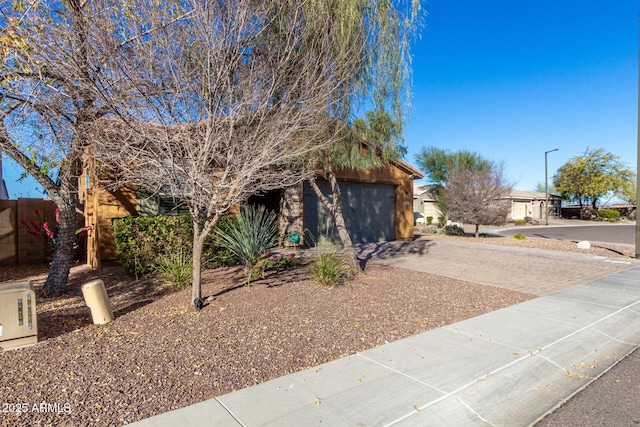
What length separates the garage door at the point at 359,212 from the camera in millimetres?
14156

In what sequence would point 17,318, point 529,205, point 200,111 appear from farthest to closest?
point 529,205 → point 200,111 → point 17,318

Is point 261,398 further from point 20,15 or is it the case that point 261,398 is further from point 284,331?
point 20,15

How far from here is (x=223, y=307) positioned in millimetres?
5938

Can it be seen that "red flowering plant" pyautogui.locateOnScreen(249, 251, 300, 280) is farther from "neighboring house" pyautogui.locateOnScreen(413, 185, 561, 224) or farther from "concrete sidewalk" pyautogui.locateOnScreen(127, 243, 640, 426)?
"neighboring house" pyautogui.locateOnScreen(413, 185, 561, 224)

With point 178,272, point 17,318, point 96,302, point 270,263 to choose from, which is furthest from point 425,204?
point 17,318

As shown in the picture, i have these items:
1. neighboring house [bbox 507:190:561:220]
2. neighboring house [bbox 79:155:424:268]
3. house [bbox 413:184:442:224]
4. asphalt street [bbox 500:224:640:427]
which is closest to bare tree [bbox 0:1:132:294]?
neighboring house [bbox 79:155:424:268]

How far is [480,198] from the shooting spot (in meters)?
19.0

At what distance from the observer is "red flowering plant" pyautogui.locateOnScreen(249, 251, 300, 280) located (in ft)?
24.5

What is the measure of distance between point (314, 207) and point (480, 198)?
957 centimetres

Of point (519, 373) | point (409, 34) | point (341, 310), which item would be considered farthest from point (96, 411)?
point (409, 34)

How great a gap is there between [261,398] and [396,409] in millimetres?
1206

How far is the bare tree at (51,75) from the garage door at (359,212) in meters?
8.40

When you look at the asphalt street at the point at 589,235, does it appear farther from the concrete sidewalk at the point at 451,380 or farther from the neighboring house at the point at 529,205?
the concrete sidewalk at the point at 451,380

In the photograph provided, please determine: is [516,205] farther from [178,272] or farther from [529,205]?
[178,272]
